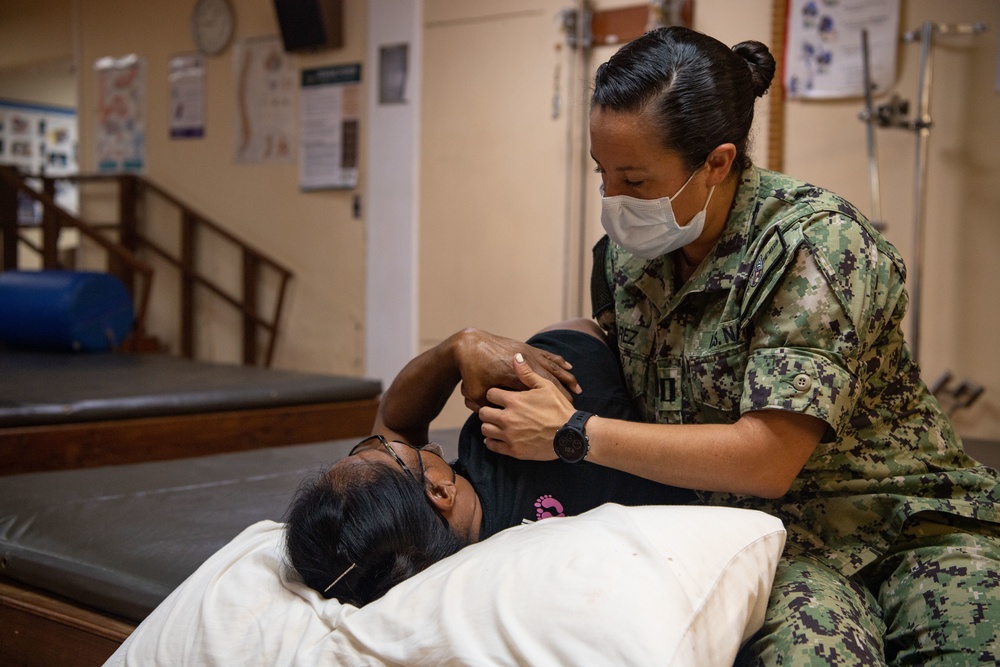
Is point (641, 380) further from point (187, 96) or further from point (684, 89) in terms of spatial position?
point (187, 96)

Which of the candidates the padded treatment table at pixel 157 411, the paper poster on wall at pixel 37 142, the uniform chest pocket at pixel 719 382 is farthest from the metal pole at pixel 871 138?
the paper poster on wall at pixel 37 142

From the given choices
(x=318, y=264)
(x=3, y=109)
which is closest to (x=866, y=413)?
(x=318, y=264)

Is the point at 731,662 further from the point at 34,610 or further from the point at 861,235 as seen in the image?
the point at 34,610

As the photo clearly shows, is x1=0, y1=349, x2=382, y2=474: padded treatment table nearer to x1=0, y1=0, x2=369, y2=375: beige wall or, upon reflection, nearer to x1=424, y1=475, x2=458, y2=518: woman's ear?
x1=0, y1=0, x2=369, y2=375: beige wall

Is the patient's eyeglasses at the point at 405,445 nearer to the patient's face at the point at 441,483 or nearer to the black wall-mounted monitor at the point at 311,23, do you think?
the patient's face at the point at 441,483

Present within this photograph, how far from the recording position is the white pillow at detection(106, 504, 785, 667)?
997 mm

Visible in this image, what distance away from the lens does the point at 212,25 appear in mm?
5746

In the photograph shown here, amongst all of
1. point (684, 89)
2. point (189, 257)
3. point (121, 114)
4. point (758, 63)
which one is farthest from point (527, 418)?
point (121, 114)

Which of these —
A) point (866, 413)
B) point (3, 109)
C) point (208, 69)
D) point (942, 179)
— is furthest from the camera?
point (3, 109)

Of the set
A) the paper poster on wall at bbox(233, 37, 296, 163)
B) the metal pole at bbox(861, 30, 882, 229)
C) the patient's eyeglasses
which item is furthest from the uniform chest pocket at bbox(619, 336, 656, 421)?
the paper poster on wall at bbox(233, 37, 296, 163)

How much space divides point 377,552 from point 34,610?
2.74ft

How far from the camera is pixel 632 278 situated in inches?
64.1

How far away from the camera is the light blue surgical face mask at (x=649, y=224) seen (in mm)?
1411

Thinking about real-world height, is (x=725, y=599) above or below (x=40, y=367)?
above
